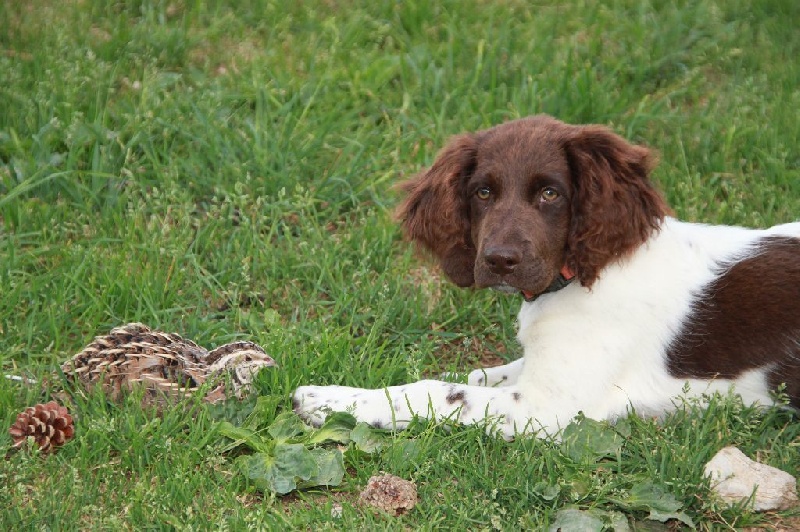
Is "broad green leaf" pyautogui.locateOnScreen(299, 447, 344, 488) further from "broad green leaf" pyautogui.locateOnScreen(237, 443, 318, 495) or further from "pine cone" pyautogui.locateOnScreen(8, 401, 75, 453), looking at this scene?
"pine cone" pyautogui.locateOnScreen(8, 401, 75, 453)

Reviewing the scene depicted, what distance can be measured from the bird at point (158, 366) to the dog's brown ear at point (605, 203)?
1.21 metres

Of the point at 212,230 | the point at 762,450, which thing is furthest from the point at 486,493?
the point at 212,230

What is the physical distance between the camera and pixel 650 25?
6184 mm

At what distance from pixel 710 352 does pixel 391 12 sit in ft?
11.2

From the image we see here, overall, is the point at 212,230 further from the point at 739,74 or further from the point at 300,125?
the point at 739,74

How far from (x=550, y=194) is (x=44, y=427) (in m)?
1.88

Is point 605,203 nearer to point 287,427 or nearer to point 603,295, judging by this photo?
point 603,295

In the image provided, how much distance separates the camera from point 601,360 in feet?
12.0

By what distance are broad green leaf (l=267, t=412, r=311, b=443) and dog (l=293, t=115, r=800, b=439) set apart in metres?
0.10

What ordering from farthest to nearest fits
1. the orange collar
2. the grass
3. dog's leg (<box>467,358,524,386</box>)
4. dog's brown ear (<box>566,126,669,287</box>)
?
1. dog's leg (<box>467,358,524,386</box>)
2. the orange collar
3. dog's brown ear (<box>566,126,669,287</box>)
4. the grass

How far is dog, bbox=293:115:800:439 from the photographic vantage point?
12.0ft

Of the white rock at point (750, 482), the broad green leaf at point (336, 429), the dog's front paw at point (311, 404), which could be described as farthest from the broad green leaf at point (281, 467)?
the white rock at point (750, 482)

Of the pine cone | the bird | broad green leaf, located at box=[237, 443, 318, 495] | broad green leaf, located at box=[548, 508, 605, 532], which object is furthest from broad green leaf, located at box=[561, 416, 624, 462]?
the pine cone

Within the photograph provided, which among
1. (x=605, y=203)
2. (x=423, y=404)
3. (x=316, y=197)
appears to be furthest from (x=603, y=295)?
(x=316, y=197)
